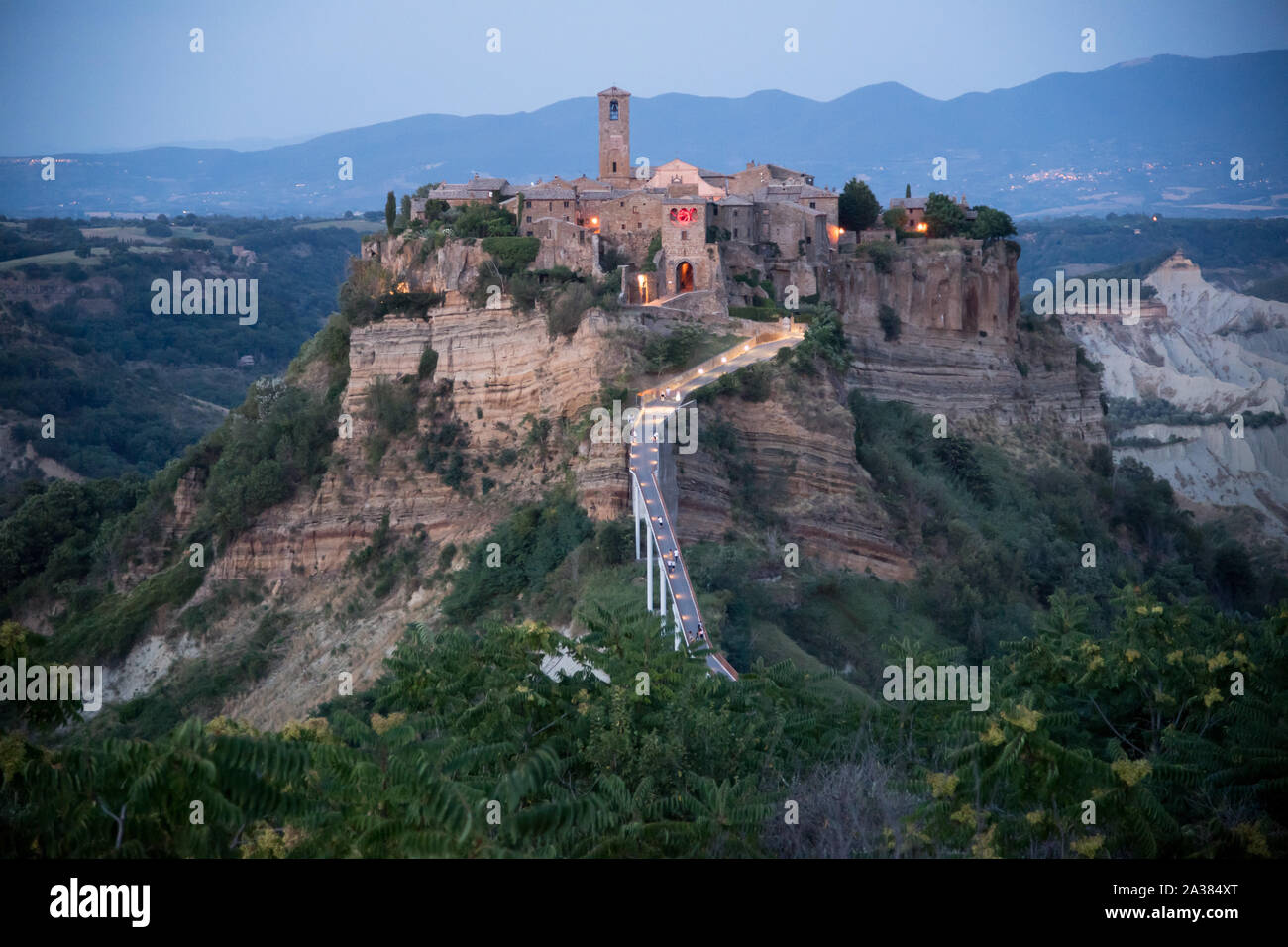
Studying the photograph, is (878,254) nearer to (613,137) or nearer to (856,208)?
(856,208)

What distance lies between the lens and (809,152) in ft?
488

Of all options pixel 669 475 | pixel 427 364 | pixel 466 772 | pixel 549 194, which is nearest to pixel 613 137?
pixel 549 194

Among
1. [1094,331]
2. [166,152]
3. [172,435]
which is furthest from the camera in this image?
[166,152]

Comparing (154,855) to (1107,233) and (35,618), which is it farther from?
(1107,233)

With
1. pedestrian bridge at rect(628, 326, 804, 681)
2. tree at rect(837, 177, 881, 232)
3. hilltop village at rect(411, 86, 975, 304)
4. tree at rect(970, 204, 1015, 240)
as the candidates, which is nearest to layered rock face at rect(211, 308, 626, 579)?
pedestrian bridge at rect(628, 326, 804, 681)

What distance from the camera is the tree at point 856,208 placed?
5675 cm

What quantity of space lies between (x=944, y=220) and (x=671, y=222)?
16.0 meters

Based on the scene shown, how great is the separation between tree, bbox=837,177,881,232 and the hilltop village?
55cm

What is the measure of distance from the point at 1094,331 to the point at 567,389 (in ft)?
274

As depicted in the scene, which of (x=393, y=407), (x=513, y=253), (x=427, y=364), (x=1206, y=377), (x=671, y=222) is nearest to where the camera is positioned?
(x=393, y=407)

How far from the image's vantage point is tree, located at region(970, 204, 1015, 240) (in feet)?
194

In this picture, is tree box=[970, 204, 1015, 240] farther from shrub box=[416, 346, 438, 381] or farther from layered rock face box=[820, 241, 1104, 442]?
shrub box=[416, 346, 438, 381]

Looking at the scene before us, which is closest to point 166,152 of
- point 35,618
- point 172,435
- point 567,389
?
point 172,435
